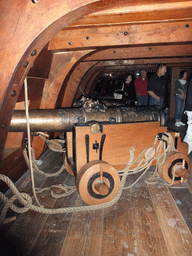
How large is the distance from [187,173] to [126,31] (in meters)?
1.69

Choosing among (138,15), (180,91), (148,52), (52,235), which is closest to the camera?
(52,235)

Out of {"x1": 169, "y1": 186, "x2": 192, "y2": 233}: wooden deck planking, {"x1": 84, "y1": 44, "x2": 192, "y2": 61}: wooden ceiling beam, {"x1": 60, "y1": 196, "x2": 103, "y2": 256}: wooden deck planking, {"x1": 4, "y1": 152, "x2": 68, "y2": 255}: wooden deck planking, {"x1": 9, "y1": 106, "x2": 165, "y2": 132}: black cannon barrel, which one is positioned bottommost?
{"x1": 4, "y1": 152, "x2": 68, "y2": 255}: wooden deck planking

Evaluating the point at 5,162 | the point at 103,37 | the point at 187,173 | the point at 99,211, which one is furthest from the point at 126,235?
the point at 103,37

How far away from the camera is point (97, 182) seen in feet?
5.58

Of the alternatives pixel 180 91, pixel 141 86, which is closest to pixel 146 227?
pixel 141 86

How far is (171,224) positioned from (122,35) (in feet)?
6.52

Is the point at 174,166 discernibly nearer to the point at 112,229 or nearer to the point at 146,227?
the point at 146,227

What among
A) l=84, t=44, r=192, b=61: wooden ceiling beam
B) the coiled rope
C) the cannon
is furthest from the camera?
l=84, t=44, r=192, b=61: wooden ceiling beam

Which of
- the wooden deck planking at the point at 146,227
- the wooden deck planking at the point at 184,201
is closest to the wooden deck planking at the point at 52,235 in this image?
the wooden deck planking at the point at 146,227

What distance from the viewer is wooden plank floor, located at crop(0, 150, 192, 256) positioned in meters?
1.25

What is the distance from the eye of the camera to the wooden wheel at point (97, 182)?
1655 millimetres

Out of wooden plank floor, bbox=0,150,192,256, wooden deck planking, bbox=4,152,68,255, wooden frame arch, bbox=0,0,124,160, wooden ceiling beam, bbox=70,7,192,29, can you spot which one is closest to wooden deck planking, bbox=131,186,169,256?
wooden plank floor, bbox=0,150,192,256

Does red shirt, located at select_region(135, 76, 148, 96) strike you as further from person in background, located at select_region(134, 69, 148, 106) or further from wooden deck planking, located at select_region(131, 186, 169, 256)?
wooden deck planking, located at select_region(131, 186, 169, 256)

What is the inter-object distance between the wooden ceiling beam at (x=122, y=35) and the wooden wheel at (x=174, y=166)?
1.31 meters
